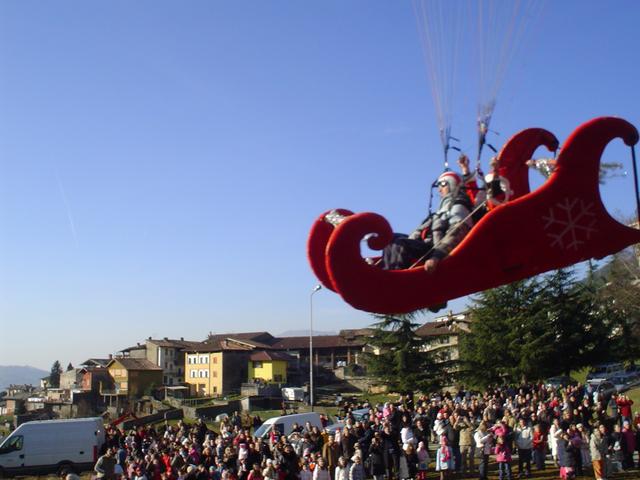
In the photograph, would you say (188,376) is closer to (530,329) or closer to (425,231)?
(530,329)

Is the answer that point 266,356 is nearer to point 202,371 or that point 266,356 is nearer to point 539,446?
point 202,371

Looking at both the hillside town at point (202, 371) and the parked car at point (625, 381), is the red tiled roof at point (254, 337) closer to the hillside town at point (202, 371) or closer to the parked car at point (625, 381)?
the hillside town at point (202, 371)

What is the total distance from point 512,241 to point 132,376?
78857mm

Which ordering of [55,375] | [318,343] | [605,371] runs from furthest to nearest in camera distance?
[55,375]
[318,343]
[605,371]

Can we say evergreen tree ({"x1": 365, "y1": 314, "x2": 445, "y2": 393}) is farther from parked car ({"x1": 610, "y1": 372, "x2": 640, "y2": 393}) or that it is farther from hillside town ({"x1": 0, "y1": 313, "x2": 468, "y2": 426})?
hillside town ({"x1": 0, "y1": 313, "x2": 468, "y2": 426})

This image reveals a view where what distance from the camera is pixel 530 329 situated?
37188 millimetres

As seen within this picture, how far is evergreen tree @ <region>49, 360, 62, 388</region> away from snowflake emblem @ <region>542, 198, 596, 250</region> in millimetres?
130029

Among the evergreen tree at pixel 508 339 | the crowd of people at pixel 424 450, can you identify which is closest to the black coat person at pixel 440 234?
the crowd of people at pixel 424 450

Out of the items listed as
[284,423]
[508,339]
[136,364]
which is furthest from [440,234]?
[136,364]

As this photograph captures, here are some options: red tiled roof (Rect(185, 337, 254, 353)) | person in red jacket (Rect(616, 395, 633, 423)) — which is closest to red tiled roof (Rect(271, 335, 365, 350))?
red tiled roof (Rect(185, 337, 254, 353))

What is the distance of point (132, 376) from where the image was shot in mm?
81750

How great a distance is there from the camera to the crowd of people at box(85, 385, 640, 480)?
54.3 feet

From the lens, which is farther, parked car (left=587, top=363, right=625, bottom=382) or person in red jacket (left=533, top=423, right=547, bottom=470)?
parked car (left=587, top=363, right=625, bottom=382)

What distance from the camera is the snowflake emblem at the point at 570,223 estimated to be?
866 cm
